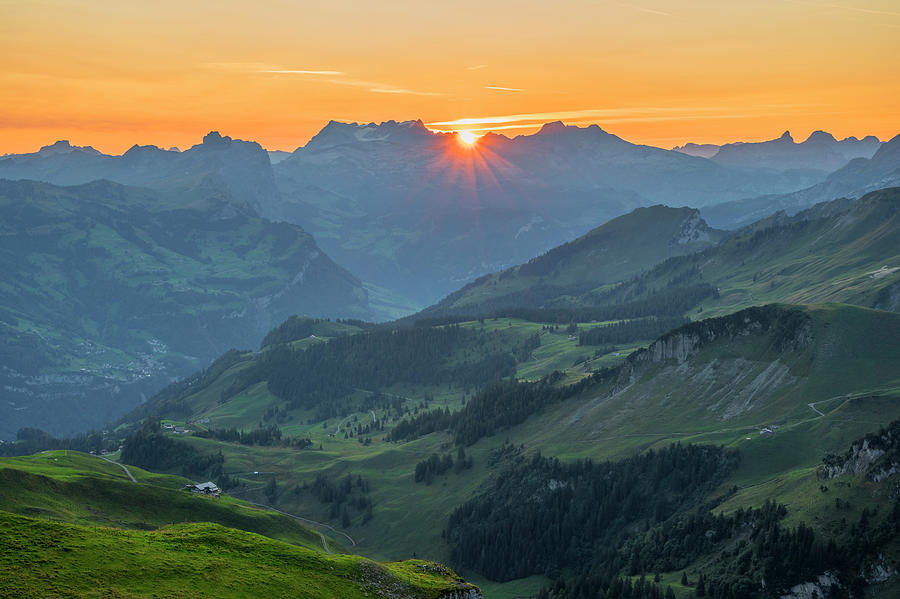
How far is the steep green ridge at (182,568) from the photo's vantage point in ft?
292

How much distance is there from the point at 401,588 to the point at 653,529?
105190mm

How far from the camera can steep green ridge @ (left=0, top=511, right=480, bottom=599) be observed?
292 ft

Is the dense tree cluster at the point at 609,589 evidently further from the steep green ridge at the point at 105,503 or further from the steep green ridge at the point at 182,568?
the steep green ridge at the point at 105,503

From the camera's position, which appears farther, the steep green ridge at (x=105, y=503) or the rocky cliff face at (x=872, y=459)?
the rocky cliff face at (x=872, y=459)

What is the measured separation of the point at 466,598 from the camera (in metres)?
114

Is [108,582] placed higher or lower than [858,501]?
higher

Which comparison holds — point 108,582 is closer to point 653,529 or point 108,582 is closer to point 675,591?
point 675,591

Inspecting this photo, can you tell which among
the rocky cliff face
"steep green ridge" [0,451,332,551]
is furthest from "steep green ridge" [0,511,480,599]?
the rocky cliff face

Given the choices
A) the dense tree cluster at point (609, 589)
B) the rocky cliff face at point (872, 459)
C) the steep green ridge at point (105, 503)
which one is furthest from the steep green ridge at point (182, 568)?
the rocky cliff face at point (872, 459)

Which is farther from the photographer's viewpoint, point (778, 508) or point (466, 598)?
point (778, 508)

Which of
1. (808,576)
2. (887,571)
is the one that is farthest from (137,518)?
(887,571)

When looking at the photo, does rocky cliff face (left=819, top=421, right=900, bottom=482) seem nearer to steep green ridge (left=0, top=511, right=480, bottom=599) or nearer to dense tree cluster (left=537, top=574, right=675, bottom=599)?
dense tree cluster (left=537, top=574, right=675, bottom=599)

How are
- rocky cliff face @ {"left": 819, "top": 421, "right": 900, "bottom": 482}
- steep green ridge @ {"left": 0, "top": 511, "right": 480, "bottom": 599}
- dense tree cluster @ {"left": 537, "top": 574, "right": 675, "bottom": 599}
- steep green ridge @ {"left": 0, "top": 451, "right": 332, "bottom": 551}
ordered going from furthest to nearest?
dense tree cluster @ {"left": 537, "top": 574, "right": 675, "bottom": 599} < rocky cliff face @ {"left": 819, "top": 421, "right": 900, "bottom": 482} < steep green ridge @ {"left": 0, "top": 451, "right": 332, "bottom": 551} < steep green ridge @ {"left": 0, "top": 511, "right": 480, "bottom": 599}

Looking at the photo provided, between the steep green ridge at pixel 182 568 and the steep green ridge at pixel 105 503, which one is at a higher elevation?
the steep green ridge at pixel 182 568
